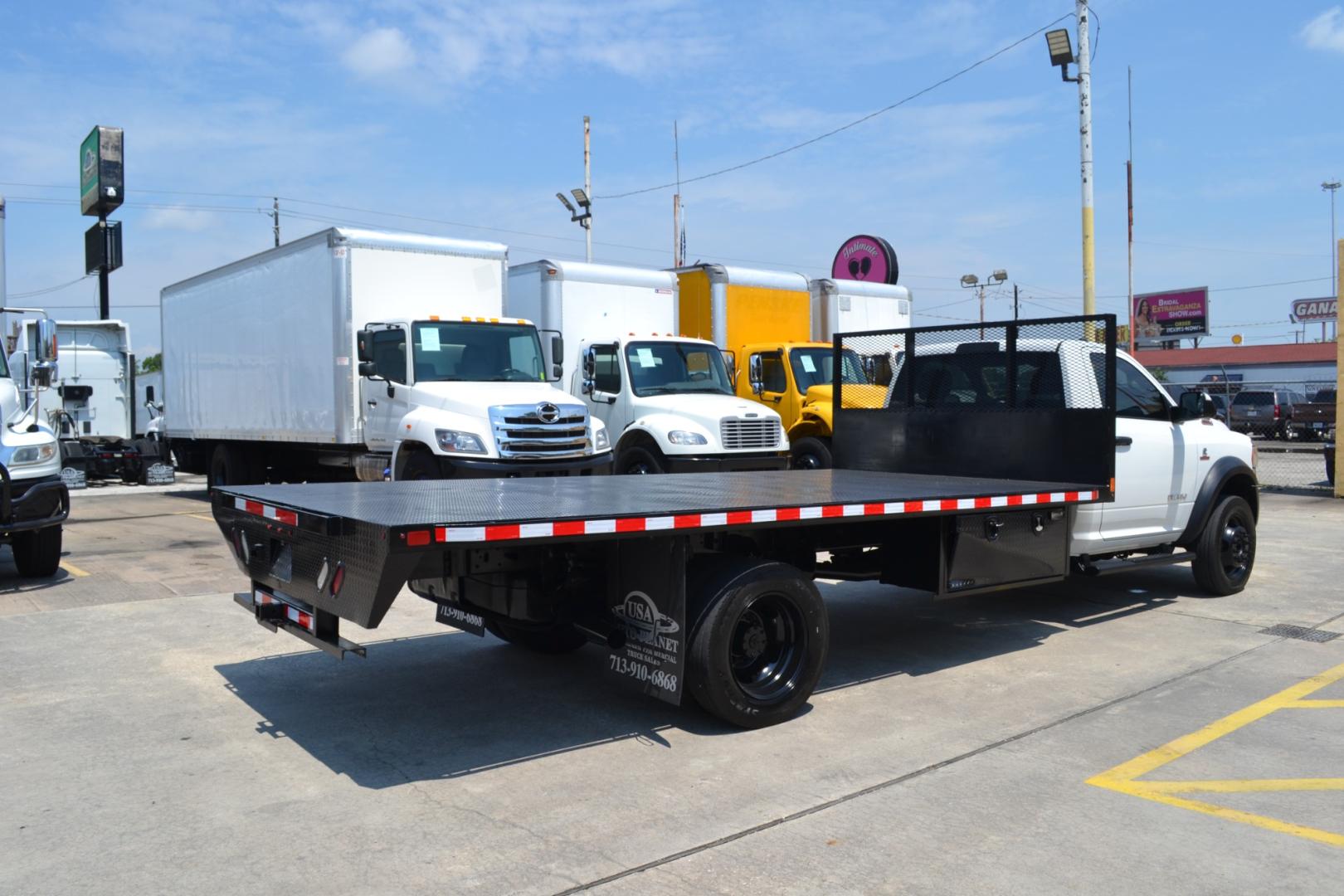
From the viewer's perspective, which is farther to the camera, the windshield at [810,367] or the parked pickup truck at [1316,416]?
the parked pickup truck at [1316,416]

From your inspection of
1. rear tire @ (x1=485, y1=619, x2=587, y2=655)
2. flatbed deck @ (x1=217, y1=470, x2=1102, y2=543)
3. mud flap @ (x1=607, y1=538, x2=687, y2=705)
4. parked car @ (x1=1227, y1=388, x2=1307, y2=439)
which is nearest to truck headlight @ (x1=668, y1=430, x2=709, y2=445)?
flatbed deck @ (x1=217, y1=470, x2=1102, y2=543)

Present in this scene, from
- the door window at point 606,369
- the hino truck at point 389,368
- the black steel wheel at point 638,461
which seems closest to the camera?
the hino truck at point 389,368

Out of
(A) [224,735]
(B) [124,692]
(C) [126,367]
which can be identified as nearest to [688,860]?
(A) [224,735]

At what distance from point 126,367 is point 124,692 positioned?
801 inches

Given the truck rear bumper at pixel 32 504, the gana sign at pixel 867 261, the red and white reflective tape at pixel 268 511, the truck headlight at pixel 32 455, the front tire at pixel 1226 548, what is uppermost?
the gana sign at pixel 867 261

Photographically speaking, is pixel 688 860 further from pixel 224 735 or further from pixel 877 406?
pixel 877 406

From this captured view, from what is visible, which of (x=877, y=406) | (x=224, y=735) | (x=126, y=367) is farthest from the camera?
(x=126, y=367)

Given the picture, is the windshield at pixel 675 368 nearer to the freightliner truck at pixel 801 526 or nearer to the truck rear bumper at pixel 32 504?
the freightliner truck at pixel 801 526

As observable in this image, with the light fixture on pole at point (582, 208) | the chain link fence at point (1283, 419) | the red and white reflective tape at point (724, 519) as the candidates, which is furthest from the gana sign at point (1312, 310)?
the red and white reflective tape at point (724, 519)

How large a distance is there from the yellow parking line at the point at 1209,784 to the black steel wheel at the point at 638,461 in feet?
27.5

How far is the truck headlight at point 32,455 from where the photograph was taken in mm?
9383

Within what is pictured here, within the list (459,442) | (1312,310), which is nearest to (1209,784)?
(459,442)

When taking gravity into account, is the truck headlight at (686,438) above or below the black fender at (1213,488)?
above

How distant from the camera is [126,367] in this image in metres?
24.2
